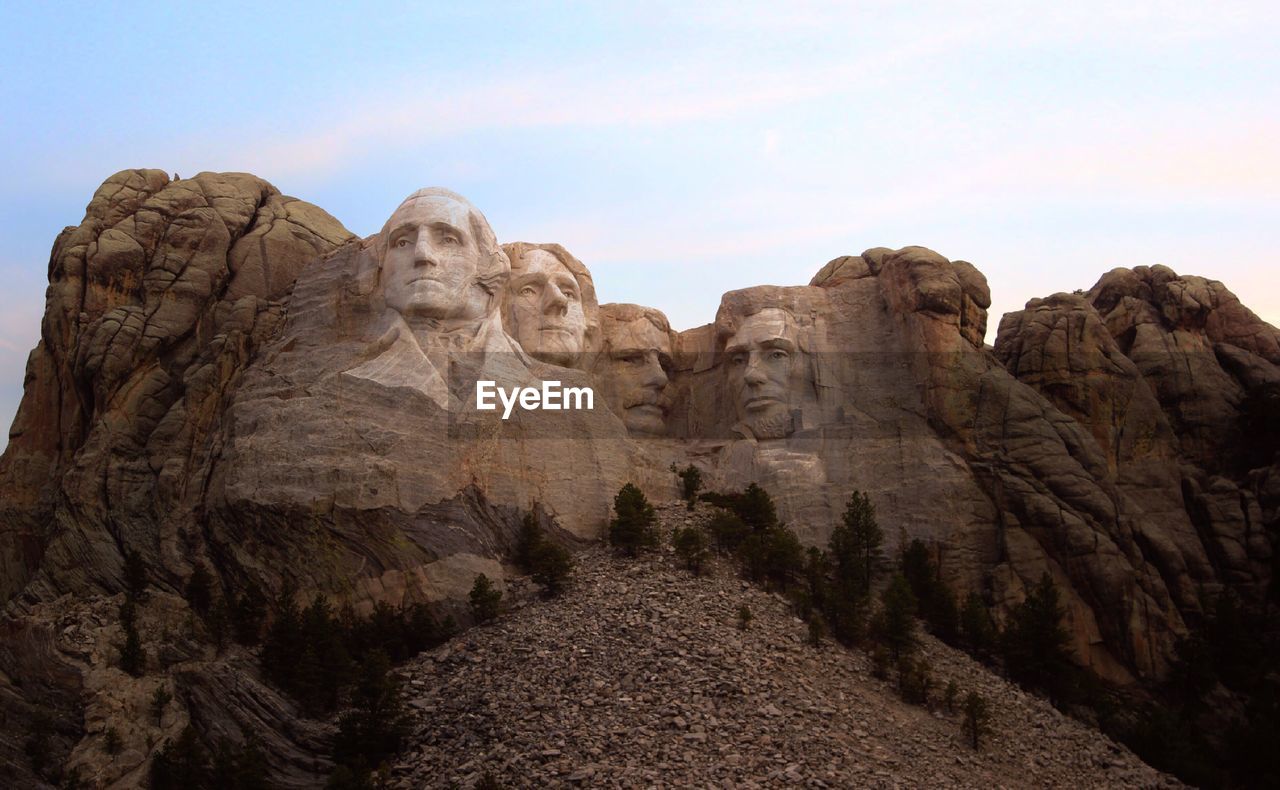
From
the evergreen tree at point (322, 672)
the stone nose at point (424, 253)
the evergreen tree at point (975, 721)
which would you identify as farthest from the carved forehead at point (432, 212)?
the evergreen tree at point (975, 721)

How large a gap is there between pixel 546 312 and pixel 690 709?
38.8ft

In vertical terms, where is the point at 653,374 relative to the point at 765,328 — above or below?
below

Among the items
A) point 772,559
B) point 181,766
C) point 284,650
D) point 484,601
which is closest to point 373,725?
point 284,650

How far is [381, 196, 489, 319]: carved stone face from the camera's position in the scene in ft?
142

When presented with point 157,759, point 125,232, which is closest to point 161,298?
point 125,232

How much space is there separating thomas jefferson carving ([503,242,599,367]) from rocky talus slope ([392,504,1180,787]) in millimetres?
5667

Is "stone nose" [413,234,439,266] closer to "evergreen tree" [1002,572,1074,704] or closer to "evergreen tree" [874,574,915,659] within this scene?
"evergreen tree" [874,574,915,659]

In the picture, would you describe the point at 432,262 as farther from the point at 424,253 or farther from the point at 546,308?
the point at 546,308

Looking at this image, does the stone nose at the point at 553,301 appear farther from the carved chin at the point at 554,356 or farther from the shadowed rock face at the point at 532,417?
the carved chin at the point at 554,356

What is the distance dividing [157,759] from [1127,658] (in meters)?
18.5

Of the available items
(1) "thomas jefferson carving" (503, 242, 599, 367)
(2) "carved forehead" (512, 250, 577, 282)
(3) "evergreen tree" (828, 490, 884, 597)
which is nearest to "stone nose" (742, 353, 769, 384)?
(1) "thomas jefferson carving" (503, 242, 599, 367)

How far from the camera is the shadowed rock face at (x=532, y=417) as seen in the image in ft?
Result: 135

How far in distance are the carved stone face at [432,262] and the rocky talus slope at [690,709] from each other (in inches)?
239

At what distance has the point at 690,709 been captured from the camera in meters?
36.6
